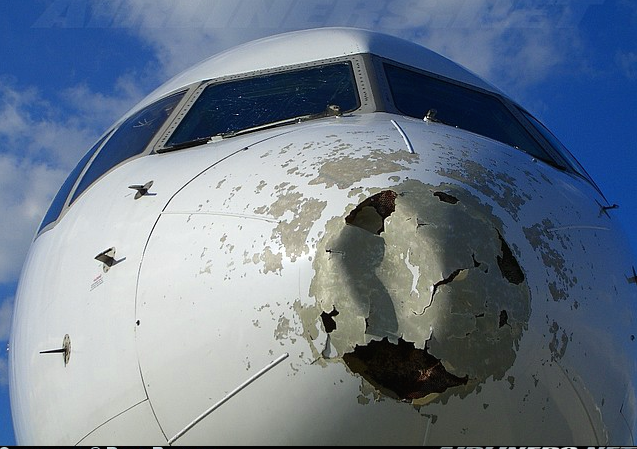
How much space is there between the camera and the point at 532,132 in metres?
6.50

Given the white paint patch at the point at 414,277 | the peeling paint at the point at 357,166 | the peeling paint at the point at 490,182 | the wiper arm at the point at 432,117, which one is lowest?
the white paint patch at the point at 414,277

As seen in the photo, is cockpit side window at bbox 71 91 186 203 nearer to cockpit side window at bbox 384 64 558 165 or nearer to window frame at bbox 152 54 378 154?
window frame at bbox 152 54 378 154

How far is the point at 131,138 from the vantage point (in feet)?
20.5

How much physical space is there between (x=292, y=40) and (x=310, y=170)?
313 centimetres

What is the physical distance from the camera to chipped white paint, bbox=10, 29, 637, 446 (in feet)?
11.5

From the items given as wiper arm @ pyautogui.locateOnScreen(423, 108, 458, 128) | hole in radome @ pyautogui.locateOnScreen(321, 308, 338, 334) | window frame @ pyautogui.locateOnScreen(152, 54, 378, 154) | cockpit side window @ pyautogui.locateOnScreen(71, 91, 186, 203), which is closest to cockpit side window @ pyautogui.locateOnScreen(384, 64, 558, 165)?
wiper arm @ pyautogui.locateOnScreen(423, 108, 458, 128)

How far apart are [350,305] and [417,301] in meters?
0.27

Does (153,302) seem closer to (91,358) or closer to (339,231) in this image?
(91,358)

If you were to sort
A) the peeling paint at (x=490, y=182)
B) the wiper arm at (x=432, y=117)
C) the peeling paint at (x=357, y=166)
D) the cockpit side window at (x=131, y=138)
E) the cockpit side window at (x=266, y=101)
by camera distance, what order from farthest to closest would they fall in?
the cockpit side window at (x=131, y=138), the cockpit side window at (x=266, y=101), the wiper arm at (x=432, y=117), the peeling paint at (x=490, y=182), the peeling paint at (x=357, y=166)

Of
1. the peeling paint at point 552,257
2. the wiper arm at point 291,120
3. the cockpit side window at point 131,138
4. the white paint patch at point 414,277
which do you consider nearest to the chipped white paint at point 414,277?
the white paint patch at point 414,277

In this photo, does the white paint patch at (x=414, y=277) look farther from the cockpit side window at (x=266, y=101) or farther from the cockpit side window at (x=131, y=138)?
the cockpit side window at (x=131, y=138)

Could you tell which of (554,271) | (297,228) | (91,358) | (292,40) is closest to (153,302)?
(91,358)

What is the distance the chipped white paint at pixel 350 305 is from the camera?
11.5 feet

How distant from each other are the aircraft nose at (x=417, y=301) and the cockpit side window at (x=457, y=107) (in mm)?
1955
